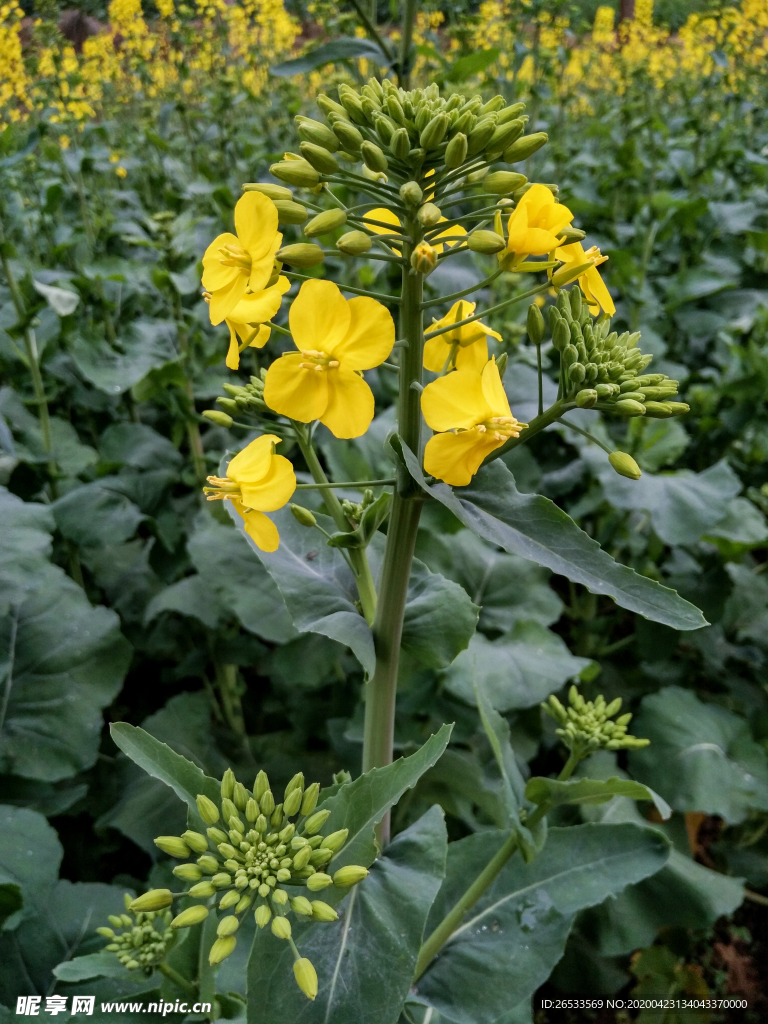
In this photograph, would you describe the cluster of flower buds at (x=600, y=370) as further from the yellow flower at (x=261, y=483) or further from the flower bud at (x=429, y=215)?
the yellow flower at (x=261, y=483)

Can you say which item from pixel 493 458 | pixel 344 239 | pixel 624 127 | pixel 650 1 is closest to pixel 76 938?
pixel 493 458

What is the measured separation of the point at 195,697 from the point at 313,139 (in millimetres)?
1961

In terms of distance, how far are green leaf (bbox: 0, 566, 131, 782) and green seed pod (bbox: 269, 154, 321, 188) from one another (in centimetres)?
158

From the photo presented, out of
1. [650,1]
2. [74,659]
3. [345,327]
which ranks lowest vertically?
[74,659]

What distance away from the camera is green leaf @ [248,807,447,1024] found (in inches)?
42.1

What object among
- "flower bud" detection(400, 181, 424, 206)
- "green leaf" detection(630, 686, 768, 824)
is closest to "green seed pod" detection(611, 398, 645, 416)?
"flower bud" detection(400, 181, 424, 206)

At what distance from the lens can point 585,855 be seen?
5.18 ft

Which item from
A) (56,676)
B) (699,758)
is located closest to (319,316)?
(56,676)

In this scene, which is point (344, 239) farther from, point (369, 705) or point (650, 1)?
point (650, 1)

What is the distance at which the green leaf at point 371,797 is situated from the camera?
1036 mm

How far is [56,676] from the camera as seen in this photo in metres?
2.26

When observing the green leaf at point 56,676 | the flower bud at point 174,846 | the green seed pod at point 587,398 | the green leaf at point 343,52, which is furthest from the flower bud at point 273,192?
the green leaf at point 343,52

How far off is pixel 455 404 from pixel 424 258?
0.63 feet

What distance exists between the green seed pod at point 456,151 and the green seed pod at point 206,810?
3.20 feet
